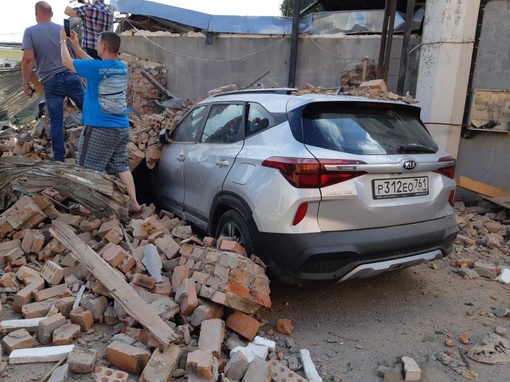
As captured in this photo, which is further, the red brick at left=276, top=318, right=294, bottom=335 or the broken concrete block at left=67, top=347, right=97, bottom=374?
the red brick at left=276, top=318, right=294, bottom=335

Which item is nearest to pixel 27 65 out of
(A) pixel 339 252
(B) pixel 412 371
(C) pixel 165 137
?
(C) pixel 165 137

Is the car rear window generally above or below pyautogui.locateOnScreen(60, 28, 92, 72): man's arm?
below

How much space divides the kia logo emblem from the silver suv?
1cm

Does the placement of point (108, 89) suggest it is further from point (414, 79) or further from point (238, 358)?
point (414, 79)

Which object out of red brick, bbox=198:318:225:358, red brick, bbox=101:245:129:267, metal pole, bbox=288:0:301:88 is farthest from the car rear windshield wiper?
metal pole, bbox=288:0:301:88

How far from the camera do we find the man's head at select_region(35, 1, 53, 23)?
17.9 feet

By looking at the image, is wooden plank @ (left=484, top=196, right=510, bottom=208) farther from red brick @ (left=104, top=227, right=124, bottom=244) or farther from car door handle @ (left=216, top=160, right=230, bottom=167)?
red brick @ (left=104, top=227, right=124, bottom=244)

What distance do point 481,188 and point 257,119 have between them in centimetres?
527

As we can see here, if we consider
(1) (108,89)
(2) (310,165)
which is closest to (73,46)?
(1) (108,89)

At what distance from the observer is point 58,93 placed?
5.57 metres

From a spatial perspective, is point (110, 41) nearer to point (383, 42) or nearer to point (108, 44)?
point (108, 44)

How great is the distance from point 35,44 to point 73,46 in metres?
1.16

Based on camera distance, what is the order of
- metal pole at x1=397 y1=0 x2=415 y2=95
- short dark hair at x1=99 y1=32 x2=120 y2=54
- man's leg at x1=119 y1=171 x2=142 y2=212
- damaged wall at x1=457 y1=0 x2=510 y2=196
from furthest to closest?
metal pole at x1=397 y1=0 x2=415 y2=95, damaged wall at x1=457 y1=0 x2=510 y2=196, man's leg at x1=119 y1=171 x2=142 y2=212, short dark hair at x1=99 y1=32 x2=120 y2=54

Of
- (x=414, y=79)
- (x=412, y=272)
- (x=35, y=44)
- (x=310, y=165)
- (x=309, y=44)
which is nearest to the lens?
(x=310, y=165)
